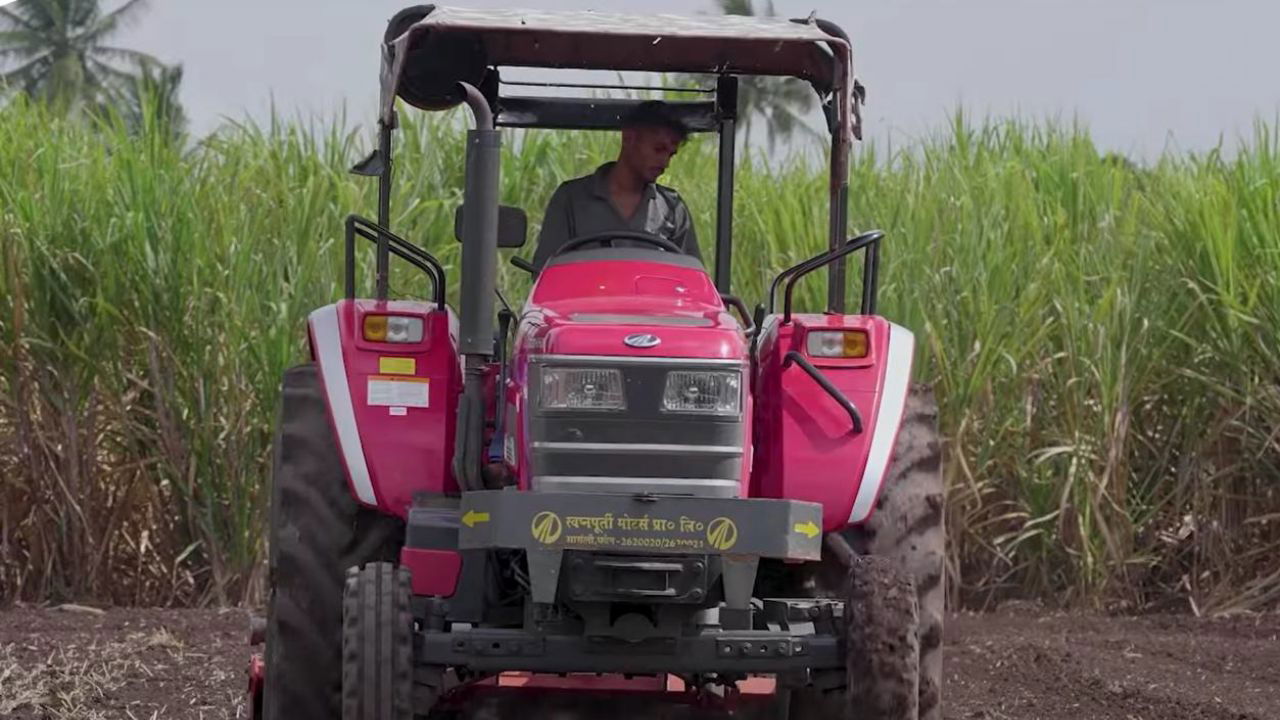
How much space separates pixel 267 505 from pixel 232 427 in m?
0.38

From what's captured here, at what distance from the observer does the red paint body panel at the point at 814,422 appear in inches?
191

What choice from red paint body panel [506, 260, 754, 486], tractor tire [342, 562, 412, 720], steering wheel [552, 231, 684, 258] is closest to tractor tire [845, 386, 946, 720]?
red paint body panel [506, 260, 754, 486]

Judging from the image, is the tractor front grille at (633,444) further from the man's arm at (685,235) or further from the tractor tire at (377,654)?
the man's arm at (685,235)

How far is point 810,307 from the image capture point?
9258mm

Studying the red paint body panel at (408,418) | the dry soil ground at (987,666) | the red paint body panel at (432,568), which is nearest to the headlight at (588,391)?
the red paint body panel at (432,568)

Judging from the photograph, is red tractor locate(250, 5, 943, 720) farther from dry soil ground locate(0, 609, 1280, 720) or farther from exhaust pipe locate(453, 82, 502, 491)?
dry soil ground locate(0, 609, 1280, 720)

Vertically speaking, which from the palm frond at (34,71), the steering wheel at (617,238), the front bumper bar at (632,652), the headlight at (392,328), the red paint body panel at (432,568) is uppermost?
the palm frond at (34,71)

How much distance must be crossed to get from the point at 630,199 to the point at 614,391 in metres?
1.31

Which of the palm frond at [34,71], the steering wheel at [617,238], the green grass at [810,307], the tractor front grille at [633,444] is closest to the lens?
the tractor front grille at [633,444]

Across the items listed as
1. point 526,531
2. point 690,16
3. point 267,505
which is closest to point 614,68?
point 690,16

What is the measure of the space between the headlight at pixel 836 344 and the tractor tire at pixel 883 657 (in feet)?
2.65

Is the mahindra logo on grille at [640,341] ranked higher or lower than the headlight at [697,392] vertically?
higher

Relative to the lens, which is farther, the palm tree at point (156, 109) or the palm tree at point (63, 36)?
the palm tree at point (63, 36)

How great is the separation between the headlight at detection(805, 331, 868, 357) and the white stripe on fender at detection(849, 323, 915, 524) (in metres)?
0.09
